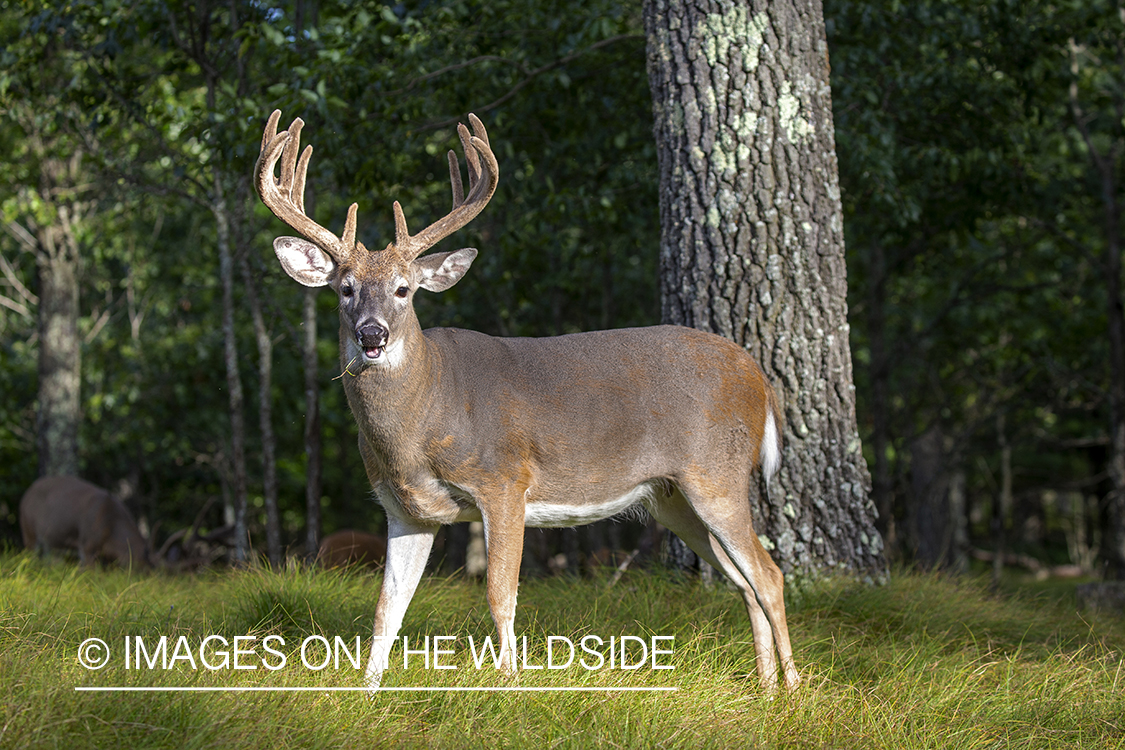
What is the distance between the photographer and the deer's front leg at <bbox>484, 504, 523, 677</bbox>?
3.88 metres

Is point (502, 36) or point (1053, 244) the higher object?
point (502, 36)

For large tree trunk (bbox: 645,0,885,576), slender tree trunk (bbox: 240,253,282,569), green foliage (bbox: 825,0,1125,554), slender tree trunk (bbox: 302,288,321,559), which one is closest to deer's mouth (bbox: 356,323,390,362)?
large tree trunk (bbox: 645,0,885,576)

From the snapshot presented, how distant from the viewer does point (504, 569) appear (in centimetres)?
392

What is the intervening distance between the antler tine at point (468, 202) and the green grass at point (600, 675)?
1583mm

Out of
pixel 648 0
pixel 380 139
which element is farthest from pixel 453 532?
pixel 648 0

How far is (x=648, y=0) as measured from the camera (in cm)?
561

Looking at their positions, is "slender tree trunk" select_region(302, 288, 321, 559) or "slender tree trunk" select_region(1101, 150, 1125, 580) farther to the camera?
"slender tree trunk" select_region(1101, 150, 1125, 580)

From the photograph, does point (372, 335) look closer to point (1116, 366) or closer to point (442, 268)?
point (442, 268)

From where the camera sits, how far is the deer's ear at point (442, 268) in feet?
13.8

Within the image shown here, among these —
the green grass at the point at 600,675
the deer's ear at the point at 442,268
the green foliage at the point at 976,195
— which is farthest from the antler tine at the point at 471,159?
the green foliage at the point at 976,195

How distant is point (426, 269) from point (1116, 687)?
3116 millimetres

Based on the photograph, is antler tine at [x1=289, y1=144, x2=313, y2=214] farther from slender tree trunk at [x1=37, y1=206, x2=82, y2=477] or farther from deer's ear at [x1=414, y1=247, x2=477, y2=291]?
slender tree trunk at [x1=37, y1=206, x2=82, y2=477]

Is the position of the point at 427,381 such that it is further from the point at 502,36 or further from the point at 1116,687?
the point at 502,36

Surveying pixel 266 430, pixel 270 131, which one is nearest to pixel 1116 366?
pixel 266 430
